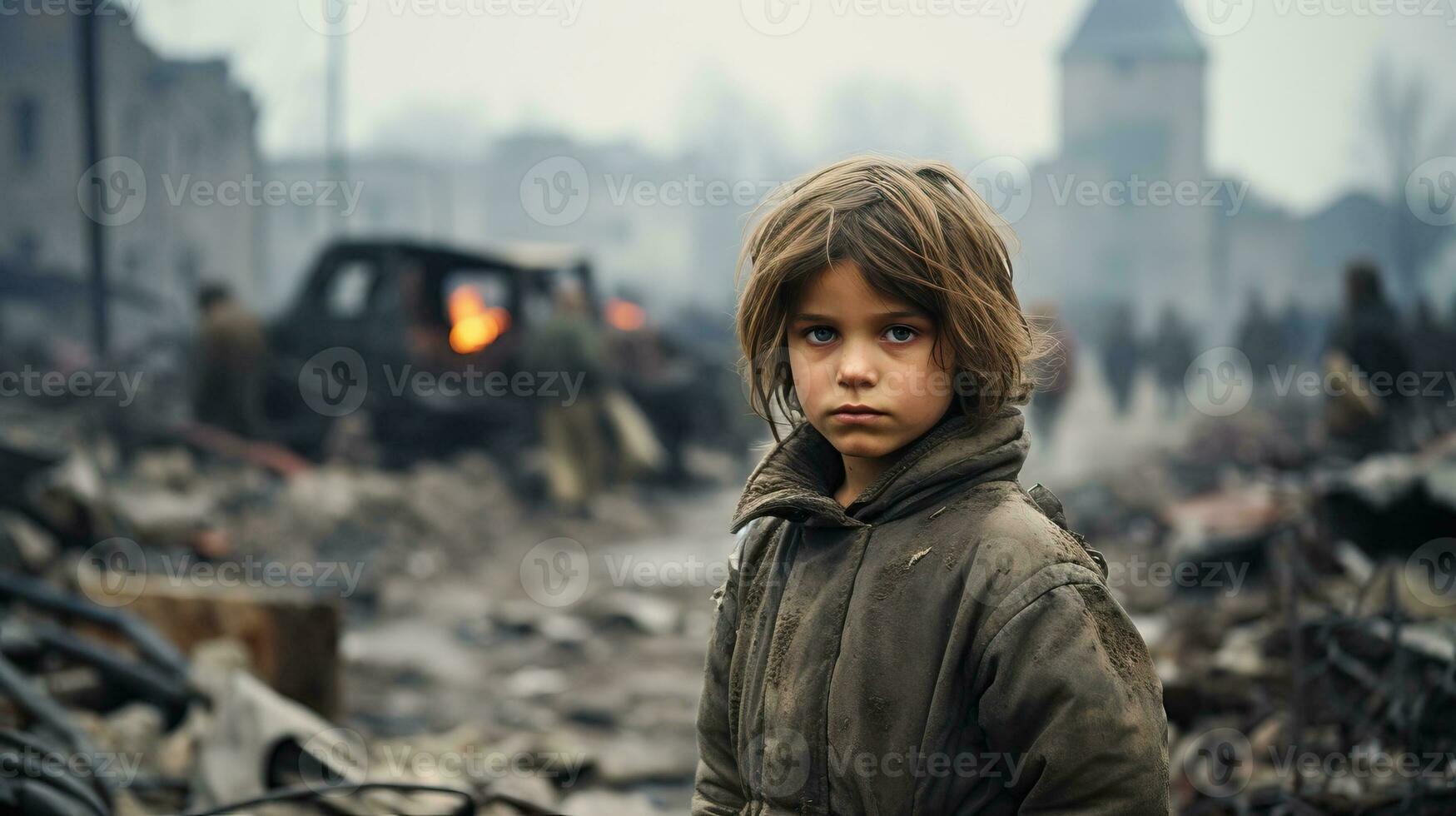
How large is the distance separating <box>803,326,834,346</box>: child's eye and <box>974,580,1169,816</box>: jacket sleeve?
14.8 inches

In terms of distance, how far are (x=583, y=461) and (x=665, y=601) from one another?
3.00 m

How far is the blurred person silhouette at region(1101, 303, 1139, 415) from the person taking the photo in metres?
8.55

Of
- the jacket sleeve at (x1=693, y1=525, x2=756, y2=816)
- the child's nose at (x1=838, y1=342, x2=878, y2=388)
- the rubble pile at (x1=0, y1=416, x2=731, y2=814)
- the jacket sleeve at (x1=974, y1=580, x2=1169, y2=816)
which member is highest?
the child's nose at (x1=838, y1=342, x2=878, y2=388)

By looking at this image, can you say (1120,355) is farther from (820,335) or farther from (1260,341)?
(820,335)

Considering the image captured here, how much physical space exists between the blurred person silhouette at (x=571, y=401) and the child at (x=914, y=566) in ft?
27.3

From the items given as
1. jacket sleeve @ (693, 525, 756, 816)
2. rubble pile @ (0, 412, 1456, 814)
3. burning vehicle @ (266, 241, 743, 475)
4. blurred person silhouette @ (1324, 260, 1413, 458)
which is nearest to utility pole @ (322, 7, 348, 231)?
burning vehicle @ (266, 241, 743, 475)

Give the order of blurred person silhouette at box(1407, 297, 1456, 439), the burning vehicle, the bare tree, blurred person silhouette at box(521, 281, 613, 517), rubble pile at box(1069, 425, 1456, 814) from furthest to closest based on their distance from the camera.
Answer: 1. blurred person silhouette at box(521, 281, 613, 517)
2. the burning vehicle
3. the bare tree
4. blurred person silhouette at box(1407, 297, 1456, 439)
5. rubble pile at box(1069, 425, 1456, 814)

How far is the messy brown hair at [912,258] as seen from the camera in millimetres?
1243

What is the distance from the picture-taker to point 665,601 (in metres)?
7.10

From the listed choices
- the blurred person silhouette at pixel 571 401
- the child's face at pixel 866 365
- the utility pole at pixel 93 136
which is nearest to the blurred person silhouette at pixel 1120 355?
the blurred person silhouette at pixel 571 401

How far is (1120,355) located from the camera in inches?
339

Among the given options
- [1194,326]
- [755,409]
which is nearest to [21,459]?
[755,409]

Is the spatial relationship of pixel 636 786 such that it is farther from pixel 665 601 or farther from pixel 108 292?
pixel 108 292

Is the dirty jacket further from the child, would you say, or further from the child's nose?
the child's nose
